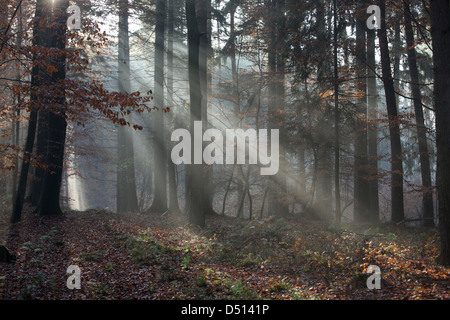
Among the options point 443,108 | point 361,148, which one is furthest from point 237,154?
point 443,108

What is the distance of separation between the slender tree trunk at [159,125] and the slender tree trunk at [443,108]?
1322 cm

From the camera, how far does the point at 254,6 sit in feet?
64.0

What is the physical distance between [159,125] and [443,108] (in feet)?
45.6

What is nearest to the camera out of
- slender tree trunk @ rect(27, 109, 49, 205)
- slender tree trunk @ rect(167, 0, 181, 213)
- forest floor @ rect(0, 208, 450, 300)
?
forest floor @ rect(0, 208, 450, 300)

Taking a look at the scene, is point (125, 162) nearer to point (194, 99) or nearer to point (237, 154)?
point (237, 154)

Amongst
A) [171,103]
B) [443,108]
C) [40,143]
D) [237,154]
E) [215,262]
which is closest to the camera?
[443,108]

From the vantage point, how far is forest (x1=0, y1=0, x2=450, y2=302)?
292 inches

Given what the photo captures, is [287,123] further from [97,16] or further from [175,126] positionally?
[97,16]

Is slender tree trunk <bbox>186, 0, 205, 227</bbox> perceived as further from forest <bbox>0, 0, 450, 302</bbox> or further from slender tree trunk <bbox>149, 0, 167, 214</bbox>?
slender tree trunk <bbox>149, 0, 167, 214</bbox>

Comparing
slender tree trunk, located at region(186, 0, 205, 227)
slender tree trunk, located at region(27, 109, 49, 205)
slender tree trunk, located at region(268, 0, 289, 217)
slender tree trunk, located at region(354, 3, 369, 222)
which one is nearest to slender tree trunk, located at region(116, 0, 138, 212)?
slender tree trunk, located at region(27, 109, 49, 205)

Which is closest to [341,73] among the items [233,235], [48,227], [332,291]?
[233,235]

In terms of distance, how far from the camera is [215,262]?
932cm

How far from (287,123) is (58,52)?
10.4m

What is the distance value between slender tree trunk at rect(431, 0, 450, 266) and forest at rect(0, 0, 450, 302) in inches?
0.9
